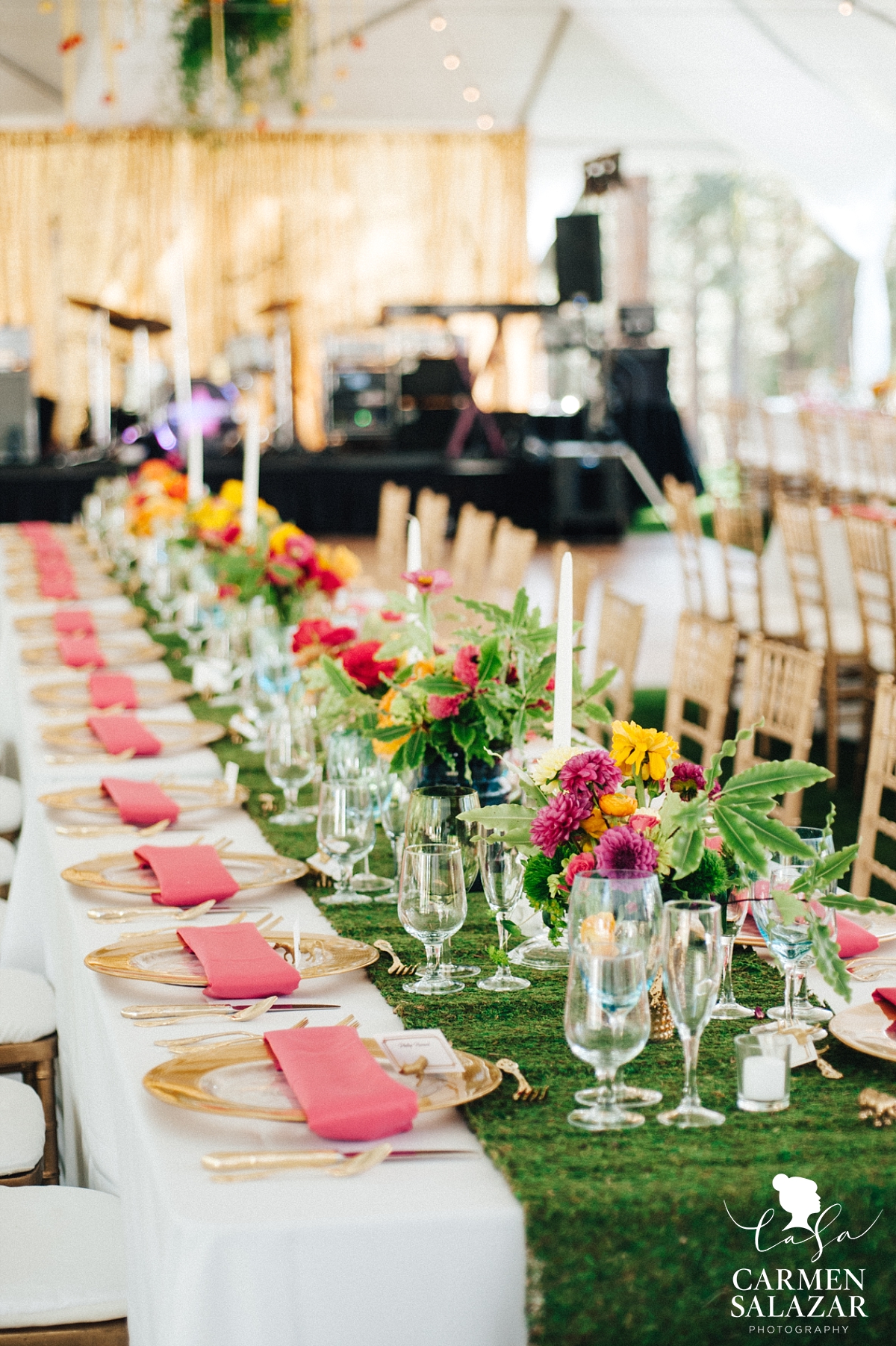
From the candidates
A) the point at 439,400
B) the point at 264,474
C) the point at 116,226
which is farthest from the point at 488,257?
the point at 264,474

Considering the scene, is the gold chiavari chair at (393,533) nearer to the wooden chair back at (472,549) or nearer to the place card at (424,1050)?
the wooden chair back at (472,549)

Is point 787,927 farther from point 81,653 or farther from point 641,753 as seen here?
point 81,653

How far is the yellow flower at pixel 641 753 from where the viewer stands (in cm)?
173

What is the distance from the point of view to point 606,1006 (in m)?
1.37

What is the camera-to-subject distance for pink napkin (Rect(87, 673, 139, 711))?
3.43 meters

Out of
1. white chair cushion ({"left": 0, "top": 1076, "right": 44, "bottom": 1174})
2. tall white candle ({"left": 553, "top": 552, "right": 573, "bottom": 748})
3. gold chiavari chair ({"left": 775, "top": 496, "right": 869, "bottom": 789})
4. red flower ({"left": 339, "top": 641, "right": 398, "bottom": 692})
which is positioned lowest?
white chair cushion ({"left": 0, "top": 1076, "right": 44, "bottom": 1174})

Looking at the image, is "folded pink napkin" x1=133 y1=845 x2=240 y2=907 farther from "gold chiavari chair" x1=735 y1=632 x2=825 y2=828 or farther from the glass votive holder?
"gold chiavari chair" x1=735 y1=632 x2=825 y2=828

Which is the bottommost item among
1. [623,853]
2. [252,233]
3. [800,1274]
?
[800,1274]

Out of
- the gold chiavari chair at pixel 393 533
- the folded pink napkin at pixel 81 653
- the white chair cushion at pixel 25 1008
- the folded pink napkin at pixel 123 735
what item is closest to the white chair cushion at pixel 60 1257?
the white chair cushion at pixel 25 1008

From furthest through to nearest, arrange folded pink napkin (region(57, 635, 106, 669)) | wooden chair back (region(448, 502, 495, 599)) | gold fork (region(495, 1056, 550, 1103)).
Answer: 1. wooden chair back (region(448, 502, 495, 599))
2. folded pink napkin (region(57, 635, 106, 669))
3. gold fork (region(495, 1056, 550, 1103))

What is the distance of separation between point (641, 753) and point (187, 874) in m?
0.76

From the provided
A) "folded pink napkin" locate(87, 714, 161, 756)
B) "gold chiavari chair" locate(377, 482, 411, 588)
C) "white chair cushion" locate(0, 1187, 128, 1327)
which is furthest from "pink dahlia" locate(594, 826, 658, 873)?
"gold chiavari chair" locate(377, 482, 411, 588)

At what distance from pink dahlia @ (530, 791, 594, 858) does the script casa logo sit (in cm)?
43

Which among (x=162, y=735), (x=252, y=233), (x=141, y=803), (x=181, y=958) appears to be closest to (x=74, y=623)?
(x=162, y=735)
